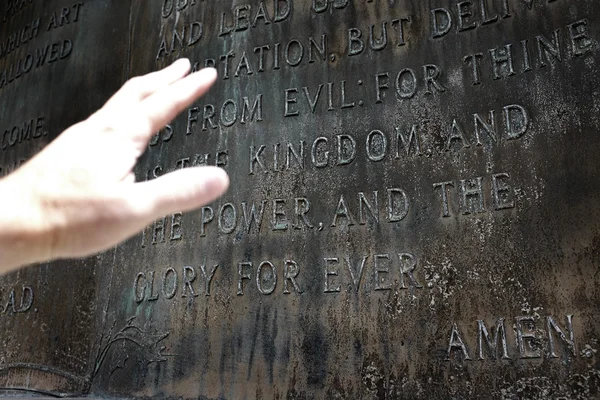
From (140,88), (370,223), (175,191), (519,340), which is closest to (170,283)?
(370,223)

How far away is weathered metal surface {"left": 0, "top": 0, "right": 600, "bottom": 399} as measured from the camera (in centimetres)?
286

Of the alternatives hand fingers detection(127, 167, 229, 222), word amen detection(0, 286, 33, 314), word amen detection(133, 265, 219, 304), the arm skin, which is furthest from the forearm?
word amen detection(0, 286, 33, 314)

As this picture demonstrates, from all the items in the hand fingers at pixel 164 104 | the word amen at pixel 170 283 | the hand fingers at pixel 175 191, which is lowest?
the hand fingers at pixel 175 191

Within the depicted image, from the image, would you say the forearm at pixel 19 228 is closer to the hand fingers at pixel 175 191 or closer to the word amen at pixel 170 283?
the hand fingers at pixel 175 191

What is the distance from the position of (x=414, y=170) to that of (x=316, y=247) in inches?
29.1

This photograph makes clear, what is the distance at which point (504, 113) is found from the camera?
317 cm

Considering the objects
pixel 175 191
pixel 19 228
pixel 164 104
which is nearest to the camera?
pixel 19 228

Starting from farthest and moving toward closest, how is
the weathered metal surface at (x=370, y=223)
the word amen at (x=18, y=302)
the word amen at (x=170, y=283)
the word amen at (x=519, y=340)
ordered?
1. the word amen at (x=18, y=302)
2. the word amen at (x=170, y=283)
3. the weathered metal surface at (x=370, y=223)
4. the word amen at (x=519, y=340)

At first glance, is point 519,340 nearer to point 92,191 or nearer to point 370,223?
point 370,223

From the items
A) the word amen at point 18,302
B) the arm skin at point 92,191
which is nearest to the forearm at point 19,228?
the arm skin at point 92,191

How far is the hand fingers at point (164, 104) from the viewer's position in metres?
1.25

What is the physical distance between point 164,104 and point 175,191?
232 millimetres

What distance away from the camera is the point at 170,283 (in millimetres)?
3830

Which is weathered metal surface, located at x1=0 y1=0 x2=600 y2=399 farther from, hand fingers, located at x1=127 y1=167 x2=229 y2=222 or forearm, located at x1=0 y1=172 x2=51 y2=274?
forearm, located at x1=0 y1=172 x2=51 y2=274
